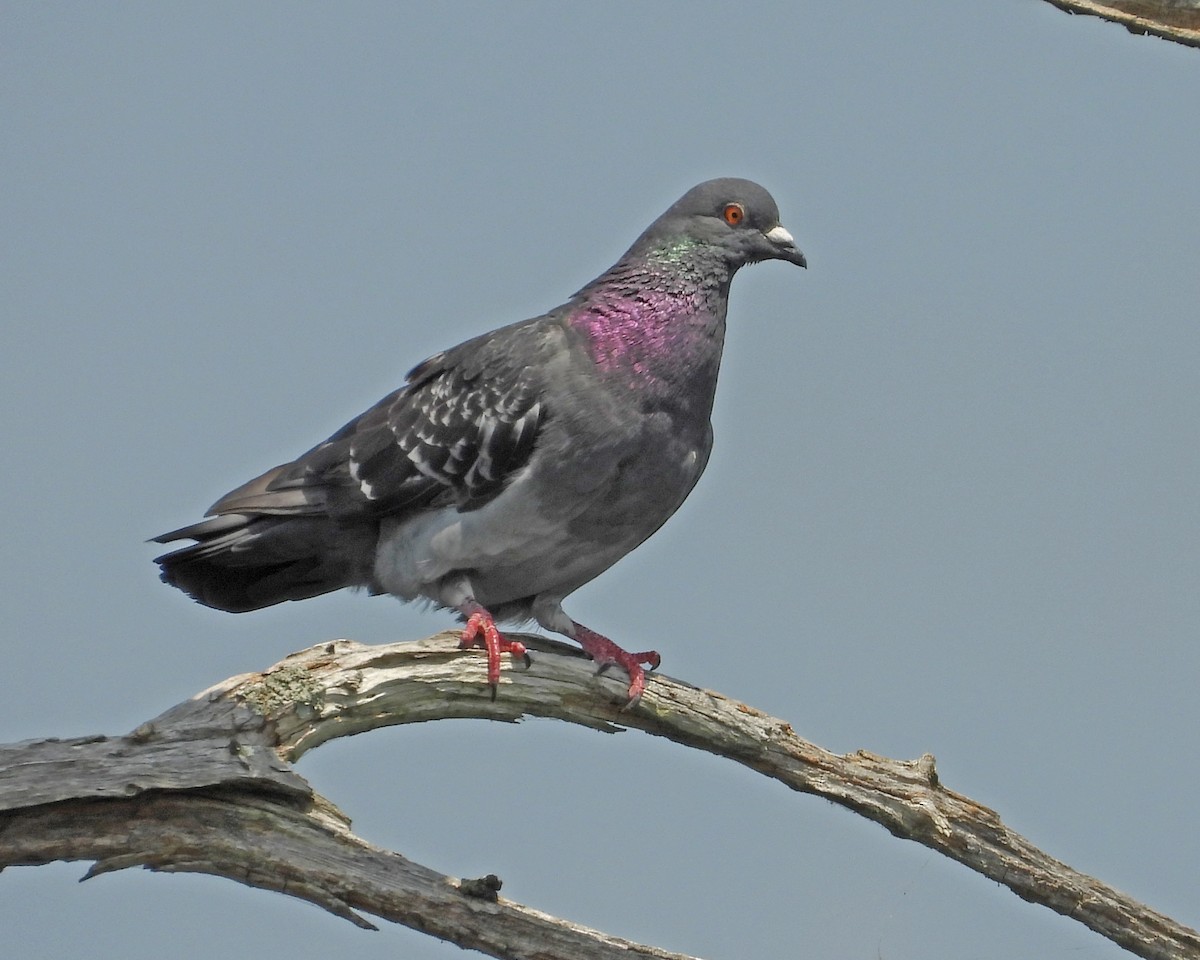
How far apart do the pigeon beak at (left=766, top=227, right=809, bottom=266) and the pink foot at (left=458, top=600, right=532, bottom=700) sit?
2.65 metres

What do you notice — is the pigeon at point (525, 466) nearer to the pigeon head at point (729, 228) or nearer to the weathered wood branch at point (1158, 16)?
the pigeon head at point (729, 228)

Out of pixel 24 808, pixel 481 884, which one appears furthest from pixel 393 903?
pixel 24 808

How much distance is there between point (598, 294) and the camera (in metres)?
8.21

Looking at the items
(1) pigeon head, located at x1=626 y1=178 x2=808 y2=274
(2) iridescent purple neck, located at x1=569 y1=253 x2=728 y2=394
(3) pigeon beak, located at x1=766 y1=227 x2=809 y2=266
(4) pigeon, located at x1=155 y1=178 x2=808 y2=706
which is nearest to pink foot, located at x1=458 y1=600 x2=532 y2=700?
(4) pigeon, located at x1=155 y1=178 x2=808 y2=706

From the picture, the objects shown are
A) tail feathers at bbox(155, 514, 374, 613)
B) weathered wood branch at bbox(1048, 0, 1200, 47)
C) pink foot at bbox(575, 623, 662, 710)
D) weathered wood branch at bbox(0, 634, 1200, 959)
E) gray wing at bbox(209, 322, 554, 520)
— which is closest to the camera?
weathered wood branch at bbox(0, 634, 1200, 959)

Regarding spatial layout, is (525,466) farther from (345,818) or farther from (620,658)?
(345,818)

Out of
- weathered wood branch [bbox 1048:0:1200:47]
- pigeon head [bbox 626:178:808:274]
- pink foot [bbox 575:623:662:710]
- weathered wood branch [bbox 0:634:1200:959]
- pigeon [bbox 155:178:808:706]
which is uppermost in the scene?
weathered wood branch [bbox 1048:0:1200:47]

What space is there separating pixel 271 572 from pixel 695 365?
9.10ft

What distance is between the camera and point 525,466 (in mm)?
7695

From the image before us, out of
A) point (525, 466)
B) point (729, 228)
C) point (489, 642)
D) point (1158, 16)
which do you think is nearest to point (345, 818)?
point (489, 642)

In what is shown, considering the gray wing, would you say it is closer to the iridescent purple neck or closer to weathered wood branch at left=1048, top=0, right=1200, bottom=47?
the iridescent purple neck

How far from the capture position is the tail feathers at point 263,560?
26.9 feet

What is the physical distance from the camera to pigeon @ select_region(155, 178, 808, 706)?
767 centimetres

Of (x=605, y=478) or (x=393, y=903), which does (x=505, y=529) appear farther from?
(x=393, y=903)
